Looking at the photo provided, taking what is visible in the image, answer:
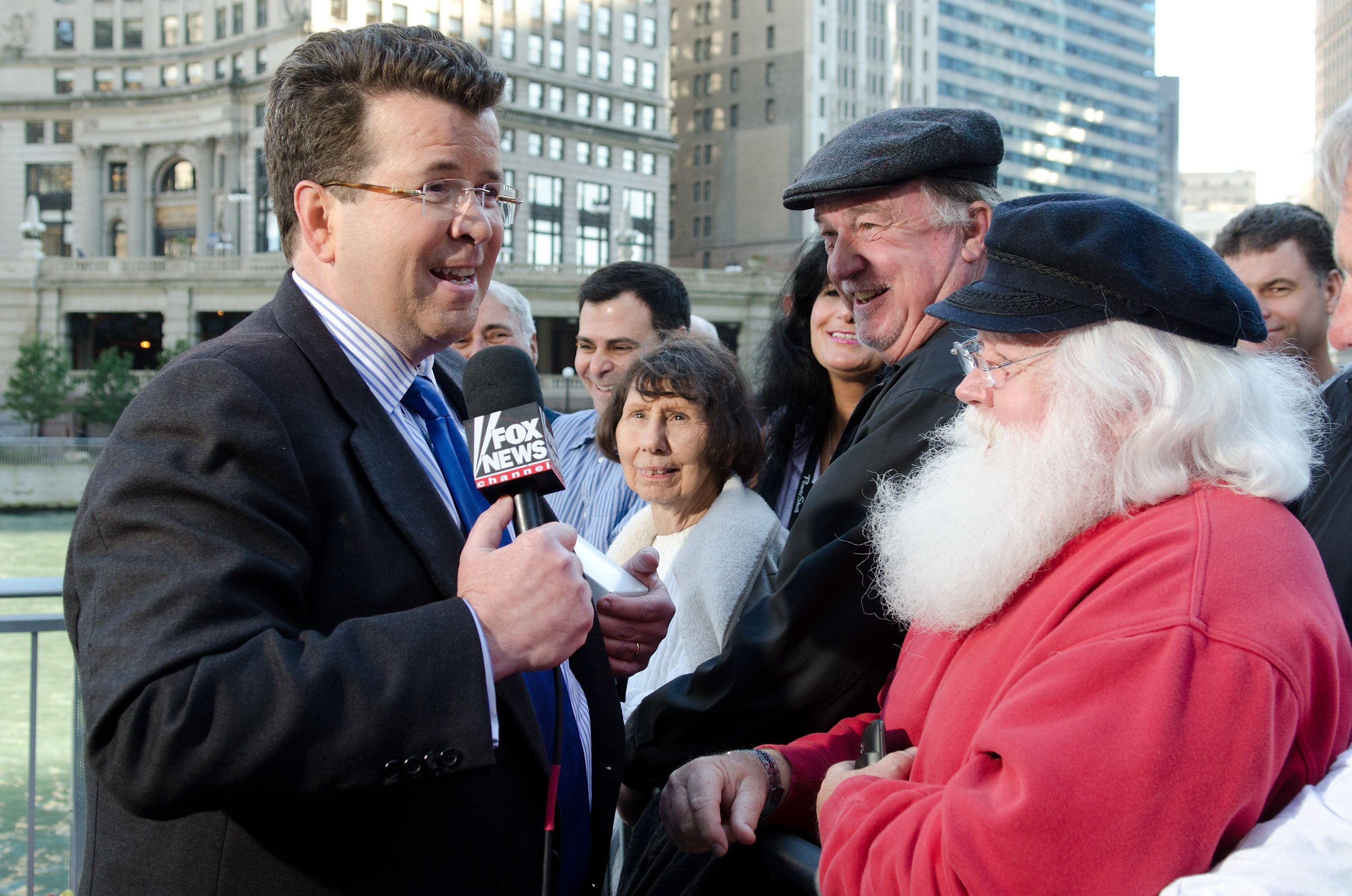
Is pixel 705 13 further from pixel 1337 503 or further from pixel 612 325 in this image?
pixel 1337 503

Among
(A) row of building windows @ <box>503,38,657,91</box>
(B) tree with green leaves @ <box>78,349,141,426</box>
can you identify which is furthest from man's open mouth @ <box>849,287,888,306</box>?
(A) row of building windows @ <box>503,38,657,91</box>

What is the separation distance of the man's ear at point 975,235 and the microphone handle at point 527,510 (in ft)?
5.15

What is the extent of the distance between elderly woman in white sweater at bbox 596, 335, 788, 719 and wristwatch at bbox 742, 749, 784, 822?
0.94 meters

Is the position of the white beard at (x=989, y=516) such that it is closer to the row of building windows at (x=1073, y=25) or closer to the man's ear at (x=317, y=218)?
the man's ear at (x=317, y=218)

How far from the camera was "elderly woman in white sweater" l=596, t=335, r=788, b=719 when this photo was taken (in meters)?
3.20

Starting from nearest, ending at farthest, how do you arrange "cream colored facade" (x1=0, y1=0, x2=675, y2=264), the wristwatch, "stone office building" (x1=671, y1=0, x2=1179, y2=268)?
the wristwatch
"cream colored facade" (x1=0, y1=0, x2=675, y2=264)
"stone office building" (x1=671, y1=0, x2=1179, y2=268)

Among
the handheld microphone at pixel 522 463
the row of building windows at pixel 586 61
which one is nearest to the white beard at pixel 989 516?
the handheld microphone at pixel 522 463

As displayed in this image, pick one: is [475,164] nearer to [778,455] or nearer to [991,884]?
[991,884]

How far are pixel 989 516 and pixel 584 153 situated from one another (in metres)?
70.0

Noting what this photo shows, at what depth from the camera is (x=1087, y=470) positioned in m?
1.73

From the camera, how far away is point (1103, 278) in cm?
172

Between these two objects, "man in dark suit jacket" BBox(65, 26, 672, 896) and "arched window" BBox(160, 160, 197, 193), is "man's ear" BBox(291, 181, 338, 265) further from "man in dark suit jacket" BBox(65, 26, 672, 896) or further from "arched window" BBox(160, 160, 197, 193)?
"arched window" BBox(160, 160, 197, 193)

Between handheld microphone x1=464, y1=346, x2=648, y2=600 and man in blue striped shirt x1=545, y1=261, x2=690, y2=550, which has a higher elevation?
man in blue striped shirt x1=545, y1=261, x2=690, y2=550

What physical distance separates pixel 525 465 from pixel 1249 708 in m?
1.09
